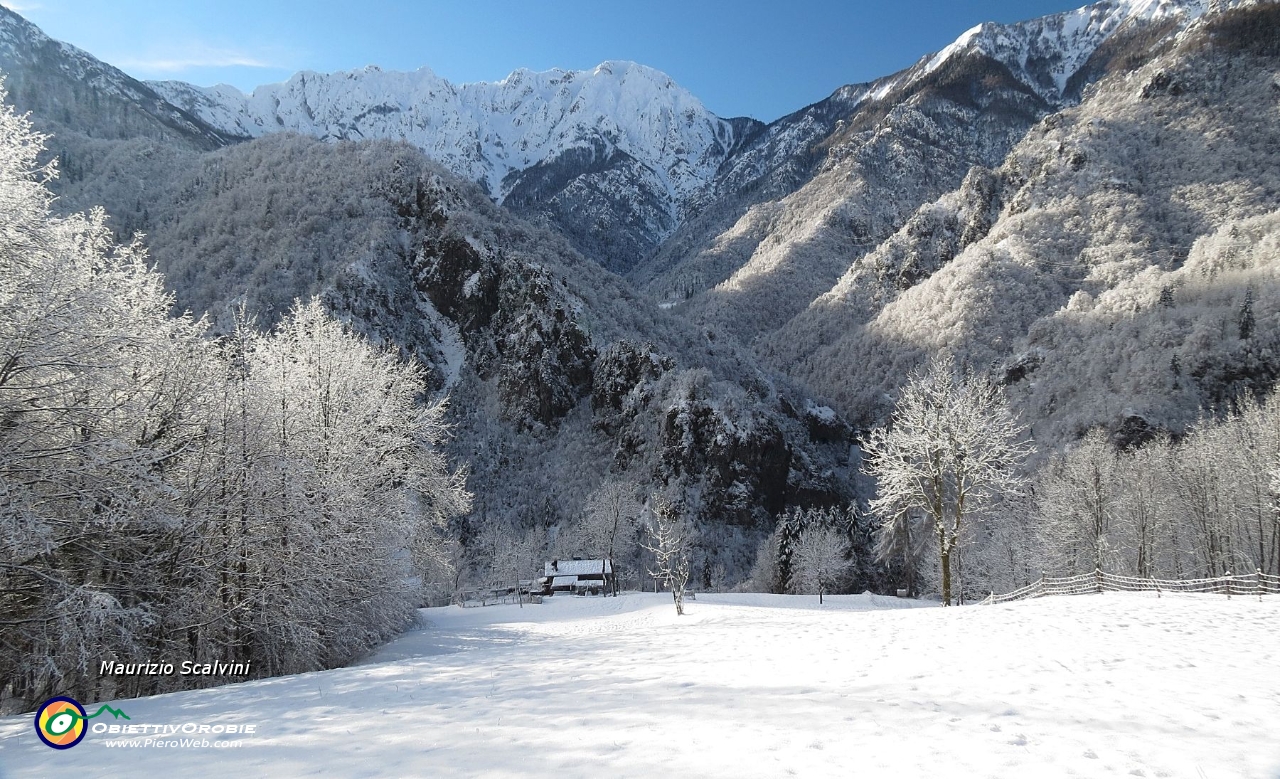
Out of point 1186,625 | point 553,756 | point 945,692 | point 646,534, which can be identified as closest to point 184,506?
point 553,756

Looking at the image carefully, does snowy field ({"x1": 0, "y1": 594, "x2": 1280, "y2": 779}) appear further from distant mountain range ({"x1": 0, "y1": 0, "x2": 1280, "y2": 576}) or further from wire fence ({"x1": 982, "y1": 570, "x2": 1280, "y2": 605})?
distant mountain range ({"x1": 0, "y1": 0, "x2": 1280, "y2": 576})

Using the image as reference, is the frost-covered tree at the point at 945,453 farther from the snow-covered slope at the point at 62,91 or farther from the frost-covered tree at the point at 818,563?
the snow-covered slope at the point at 62,91

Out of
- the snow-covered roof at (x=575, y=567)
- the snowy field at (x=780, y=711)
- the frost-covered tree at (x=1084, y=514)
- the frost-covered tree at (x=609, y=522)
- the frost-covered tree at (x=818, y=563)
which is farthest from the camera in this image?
the frost-covered tree at (x=609, y=522)

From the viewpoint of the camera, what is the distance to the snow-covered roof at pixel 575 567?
57125 mm

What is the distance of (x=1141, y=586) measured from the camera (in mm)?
25922

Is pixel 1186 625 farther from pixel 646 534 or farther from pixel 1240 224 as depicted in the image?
pixel 1240 224

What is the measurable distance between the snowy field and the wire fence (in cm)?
778

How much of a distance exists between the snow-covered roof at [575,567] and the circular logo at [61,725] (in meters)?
50.0

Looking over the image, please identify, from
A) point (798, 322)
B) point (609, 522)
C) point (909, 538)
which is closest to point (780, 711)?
point (909, 538)

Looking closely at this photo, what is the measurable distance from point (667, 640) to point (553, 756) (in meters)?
9.80

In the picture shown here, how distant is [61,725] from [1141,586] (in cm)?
3439

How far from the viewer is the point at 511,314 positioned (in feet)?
366

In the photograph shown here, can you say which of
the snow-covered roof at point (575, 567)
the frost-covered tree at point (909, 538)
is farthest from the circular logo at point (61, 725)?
the snow-covered roof at point (575, 567)

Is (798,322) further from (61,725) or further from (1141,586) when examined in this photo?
(61,725)
